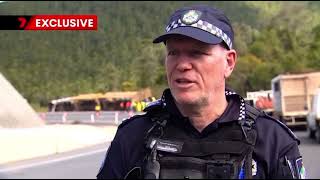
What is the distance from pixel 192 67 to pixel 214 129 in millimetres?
296

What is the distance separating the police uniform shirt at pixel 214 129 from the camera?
2354mm

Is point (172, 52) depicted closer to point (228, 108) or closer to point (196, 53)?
point (196, 53)

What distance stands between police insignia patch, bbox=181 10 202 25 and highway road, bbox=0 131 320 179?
577 cm

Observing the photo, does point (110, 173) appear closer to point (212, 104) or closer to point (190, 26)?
point (212, 104)

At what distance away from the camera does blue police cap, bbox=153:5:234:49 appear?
2277mm

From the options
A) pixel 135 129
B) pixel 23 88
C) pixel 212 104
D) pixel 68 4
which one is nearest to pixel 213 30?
pixel 212 104

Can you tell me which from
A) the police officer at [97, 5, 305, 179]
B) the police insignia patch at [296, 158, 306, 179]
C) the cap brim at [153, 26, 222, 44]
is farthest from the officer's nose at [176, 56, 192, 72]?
the police insignia patch at [296, 158, 306, 179]

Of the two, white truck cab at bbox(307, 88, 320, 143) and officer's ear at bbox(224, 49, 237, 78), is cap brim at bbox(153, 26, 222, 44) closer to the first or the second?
officer's ear at bbox(224, 49, 237, 78)

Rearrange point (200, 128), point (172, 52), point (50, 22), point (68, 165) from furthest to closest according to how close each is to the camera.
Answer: point (68, 165) → point (50, 22) → point (200, 128) → point (172, 52)

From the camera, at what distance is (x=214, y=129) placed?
2445 millimetres

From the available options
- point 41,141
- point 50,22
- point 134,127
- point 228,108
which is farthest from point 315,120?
point 134,127

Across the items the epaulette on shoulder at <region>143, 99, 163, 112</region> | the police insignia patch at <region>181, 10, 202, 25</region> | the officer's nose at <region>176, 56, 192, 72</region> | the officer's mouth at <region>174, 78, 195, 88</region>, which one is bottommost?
the epaulette on shoulder at <region>143, 99, 163, 112</region>

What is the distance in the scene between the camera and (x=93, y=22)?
3.66 meters

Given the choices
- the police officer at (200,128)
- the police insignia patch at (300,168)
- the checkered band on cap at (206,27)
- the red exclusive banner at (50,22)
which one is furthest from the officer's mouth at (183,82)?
the red exclusive banner at (50,22)
